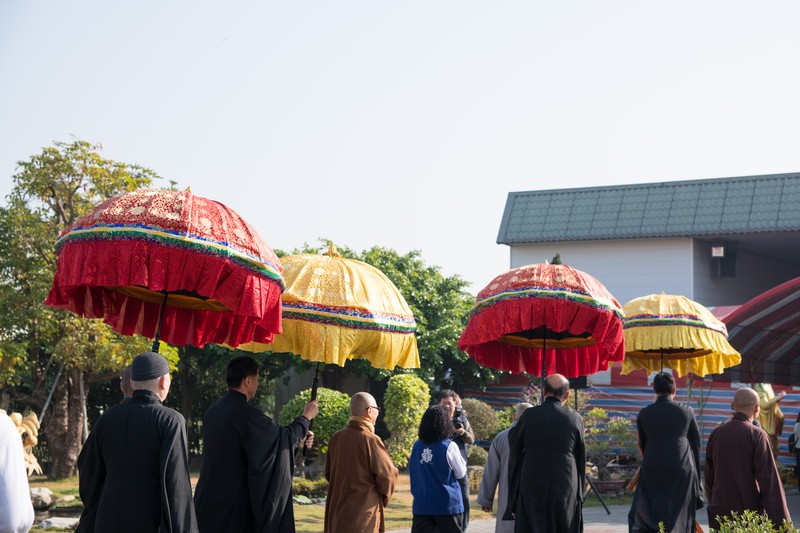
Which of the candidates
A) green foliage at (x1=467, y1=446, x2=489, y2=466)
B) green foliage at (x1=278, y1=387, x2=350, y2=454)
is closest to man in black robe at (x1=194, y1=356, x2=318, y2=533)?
green foliage at (x1=278, y1=387, x2=350, y2=454)

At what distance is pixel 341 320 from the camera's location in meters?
6.68

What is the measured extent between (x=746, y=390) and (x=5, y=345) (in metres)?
13.4

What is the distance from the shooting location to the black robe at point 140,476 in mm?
4887

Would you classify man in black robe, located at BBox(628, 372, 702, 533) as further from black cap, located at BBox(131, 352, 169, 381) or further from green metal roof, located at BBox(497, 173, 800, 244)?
green metal roof, located at BBox(497, 173, 800, 244)

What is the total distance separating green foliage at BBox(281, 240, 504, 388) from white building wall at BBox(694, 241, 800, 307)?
21.8 ft

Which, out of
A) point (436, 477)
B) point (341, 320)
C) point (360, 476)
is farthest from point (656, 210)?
point (341, 320)

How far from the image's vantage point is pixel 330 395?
17.7 metres

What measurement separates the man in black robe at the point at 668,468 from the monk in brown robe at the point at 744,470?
0.78ft

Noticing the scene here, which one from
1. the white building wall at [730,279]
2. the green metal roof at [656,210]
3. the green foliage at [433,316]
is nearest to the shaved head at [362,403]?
the green foliage at [433,316]

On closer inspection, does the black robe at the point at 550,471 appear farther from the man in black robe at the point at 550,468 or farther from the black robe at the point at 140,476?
the black robe at the point at 140,476

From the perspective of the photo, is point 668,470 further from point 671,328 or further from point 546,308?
point 671,328

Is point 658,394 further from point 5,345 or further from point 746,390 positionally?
point 5,345

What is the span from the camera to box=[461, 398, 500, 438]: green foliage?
2106cm

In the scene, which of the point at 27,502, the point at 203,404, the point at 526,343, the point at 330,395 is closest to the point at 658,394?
the point at 526,343
